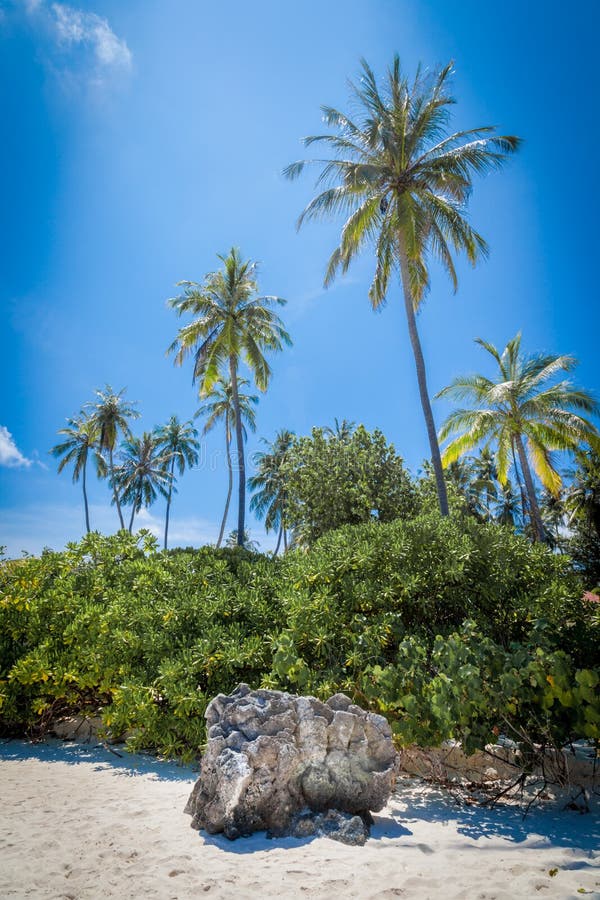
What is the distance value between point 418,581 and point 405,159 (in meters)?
11.9

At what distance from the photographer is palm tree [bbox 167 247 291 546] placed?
19.3 metres

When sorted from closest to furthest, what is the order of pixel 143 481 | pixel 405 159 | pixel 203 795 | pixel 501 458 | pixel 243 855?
pixel 243 855
pixel 203 795
pixel 405 159
pixel 501 458
pixel 143 481

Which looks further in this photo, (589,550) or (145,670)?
(589,550)

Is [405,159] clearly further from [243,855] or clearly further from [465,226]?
[243,855]

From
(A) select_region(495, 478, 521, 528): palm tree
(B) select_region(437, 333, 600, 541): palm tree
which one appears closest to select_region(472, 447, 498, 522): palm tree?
(A) select_region(495, 478, 521, 528): palm tree

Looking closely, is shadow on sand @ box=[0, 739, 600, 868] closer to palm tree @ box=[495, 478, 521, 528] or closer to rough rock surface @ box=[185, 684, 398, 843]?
rough rock surface @ box=[185, 684, 398, 843]

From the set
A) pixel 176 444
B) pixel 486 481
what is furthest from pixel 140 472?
pixel 486 481

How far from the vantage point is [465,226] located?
1273cm

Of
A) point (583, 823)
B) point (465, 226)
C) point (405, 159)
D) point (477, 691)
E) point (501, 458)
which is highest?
point (405, 159)

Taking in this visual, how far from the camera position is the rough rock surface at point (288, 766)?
3125 millimetres

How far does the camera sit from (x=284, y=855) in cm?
282

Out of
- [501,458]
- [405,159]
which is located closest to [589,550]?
[501,458]

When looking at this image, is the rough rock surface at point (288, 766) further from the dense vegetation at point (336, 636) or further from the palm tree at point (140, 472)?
the palm tree at point (140, 472)

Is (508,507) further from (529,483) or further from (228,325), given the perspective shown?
(228,325)
